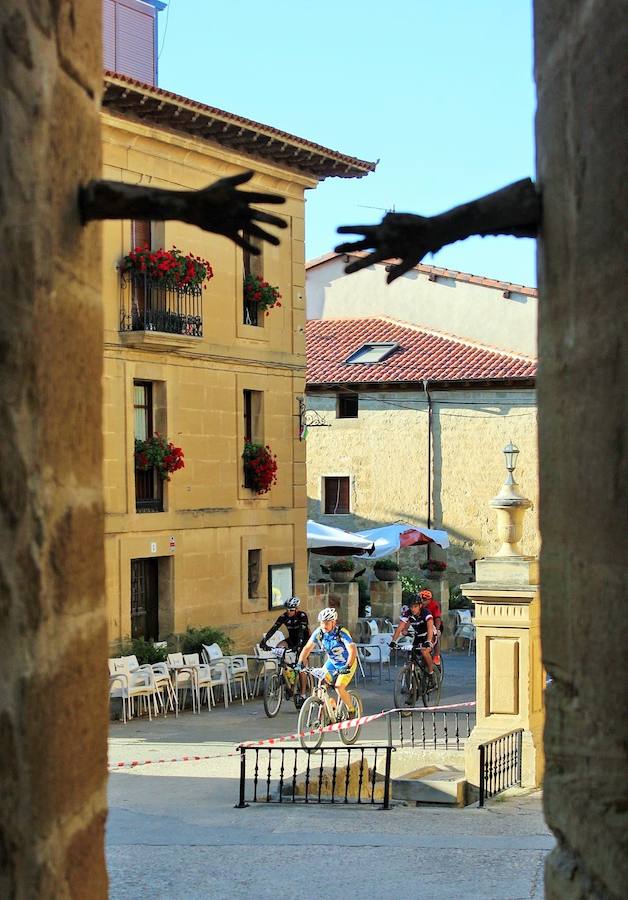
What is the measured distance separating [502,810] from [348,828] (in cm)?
199

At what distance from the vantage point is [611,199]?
10.5 feet

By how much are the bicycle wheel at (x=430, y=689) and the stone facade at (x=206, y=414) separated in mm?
4083

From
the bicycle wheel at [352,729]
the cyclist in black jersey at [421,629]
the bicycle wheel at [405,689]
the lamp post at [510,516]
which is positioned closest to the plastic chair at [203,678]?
the bicycle wheel at [405,689]

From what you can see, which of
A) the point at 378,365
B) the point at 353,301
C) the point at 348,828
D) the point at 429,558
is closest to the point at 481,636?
the point at 348,828

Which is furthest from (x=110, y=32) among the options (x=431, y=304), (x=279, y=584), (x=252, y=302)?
(x=431, y=304)

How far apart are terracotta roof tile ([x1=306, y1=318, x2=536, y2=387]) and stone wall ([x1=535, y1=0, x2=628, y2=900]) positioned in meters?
30.7

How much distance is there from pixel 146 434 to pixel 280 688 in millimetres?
5232

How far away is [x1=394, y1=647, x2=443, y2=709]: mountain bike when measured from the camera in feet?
64.3

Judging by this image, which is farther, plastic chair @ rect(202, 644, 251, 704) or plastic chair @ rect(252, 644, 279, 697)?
plastic chair @ rect(202, 644, 251, 704)

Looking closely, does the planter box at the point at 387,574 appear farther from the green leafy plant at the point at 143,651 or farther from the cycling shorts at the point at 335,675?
the cycling shorts at the point at 335,675

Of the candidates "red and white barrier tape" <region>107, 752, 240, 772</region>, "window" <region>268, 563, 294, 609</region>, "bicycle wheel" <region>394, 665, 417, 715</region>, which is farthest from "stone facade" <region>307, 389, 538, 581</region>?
"red and white barrier tape" <region>107, 752, 240, 772</region>

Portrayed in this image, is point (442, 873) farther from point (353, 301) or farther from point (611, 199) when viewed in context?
point (353, 301)

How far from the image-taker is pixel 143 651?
67.2 ft

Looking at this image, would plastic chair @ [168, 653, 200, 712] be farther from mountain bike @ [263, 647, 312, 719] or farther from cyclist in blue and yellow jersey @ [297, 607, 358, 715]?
cyclist in blue and yellow jersey @ [297, 607, 358, 715]
